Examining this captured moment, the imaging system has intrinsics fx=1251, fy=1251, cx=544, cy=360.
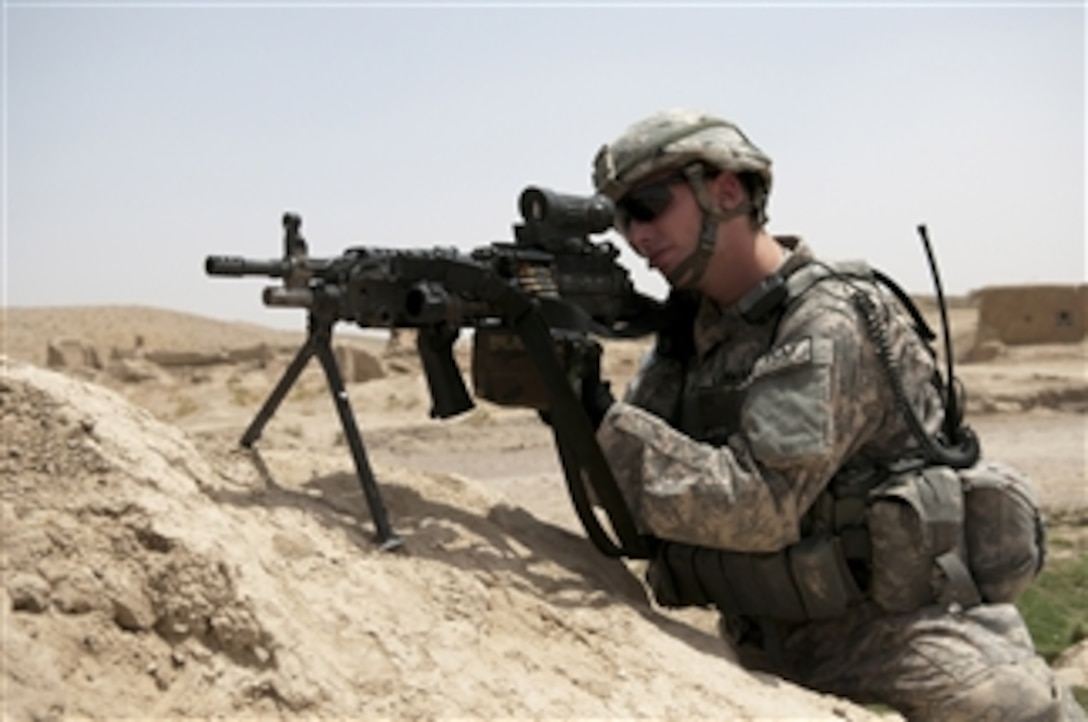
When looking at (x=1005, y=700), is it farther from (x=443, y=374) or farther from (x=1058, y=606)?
(x=1058, y=606)

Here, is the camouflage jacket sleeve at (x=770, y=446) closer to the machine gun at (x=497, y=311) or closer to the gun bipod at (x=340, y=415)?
the machine gun at (x=497, y=311)

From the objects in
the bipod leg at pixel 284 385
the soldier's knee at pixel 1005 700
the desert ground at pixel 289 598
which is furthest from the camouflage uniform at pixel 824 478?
the bipod leg at pixel 284 385

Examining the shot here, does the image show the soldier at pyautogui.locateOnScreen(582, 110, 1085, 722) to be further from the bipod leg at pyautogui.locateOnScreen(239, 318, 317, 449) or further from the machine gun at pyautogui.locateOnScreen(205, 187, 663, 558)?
the bipod leg at pyautogui.locateOnScreen(239, 318, 317, 449)

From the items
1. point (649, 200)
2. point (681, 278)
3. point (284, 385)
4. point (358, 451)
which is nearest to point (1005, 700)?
point (681, 278)

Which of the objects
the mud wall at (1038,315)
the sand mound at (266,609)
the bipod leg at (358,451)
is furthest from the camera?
the mud wall at (1038,315)

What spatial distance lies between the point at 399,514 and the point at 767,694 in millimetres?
1211

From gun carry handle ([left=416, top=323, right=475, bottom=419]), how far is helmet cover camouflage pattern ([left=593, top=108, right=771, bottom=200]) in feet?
2.49

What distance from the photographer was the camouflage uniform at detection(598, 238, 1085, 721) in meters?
3.62

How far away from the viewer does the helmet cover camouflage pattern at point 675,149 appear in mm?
3912

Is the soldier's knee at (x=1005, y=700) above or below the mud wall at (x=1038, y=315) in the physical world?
above

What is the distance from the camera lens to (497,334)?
383 cm

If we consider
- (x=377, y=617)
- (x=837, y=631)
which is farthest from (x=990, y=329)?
(x=377, y=617)

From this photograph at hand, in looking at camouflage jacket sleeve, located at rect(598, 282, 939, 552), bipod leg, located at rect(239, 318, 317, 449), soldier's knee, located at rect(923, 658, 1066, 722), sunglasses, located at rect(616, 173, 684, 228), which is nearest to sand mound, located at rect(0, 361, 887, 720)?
bipod leg, located at rect(239, 318, 317, 449)

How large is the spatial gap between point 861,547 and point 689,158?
4.34 ft
